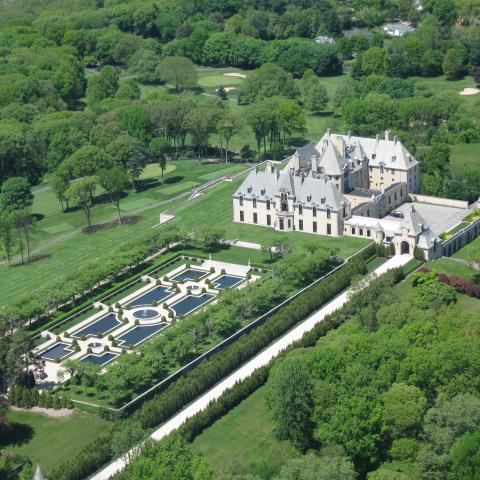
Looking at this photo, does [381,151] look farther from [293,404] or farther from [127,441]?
[127,441]

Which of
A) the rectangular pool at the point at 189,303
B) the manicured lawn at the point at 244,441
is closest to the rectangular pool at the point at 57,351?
the rectangular pool at the point at 189,303

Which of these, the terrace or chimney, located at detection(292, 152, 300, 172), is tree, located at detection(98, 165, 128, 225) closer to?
the terrace

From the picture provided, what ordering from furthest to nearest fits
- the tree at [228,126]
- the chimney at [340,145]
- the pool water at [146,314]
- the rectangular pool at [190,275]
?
the tree at [228,126], the chimney at [340,145], the rectangular pool at [190,275], the pool water at [146,314]

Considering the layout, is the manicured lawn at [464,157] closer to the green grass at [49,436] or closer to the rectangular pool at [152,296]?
the rectangular pool at [152,296]

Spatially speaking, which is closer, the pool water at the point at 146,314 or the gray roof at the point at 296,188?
the pool water at the point at 146,314

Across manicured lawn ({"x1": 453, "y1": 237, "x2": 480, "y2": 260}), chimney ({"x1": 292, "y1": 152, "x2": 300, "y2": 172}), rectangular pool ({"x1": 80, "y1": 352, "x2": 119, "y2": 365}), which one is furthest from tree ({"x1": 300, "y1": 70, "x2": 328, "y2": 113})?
rectangular pool ({"x1": 80, "y1": 352, "x2": 119, "y2": 365})

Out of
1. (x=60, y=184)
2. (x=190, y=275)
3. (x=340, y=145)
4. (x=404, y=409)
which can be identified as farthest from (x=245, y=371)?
(x=60, y=184)
